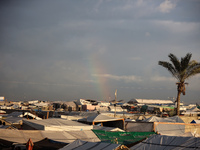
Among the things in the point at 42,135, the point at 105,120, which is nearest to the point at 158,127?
the point at 105,120

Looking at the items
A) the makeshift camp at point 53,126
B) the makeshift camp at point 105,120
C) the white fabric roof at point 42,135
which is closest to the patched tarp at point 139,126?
the makeshift camp at point 105,120

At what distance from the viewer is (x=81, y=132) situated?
54.0 feet

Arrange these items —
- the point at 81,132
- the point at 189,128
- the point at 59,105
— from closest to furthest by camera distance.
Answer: the point at 81,132, the point at 189,128, the point at 59,105

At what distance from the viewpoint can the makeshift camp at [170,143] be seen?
10.1 meters

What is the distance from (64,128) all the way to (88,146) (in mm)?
7217

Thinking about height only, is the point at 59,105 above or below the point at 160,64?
below

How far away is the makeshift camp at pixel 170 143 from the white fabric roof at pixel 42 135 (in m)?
4.94

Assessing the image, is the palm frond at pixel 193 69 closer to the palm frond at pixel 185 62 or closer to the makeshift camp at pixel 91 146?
the palm frond at pixel 185 62

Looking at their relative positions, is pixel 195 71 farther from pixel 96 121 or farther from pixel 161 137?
pixel 161 137

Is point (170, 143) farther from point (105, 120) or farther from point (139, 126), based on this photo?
point (105, 120)

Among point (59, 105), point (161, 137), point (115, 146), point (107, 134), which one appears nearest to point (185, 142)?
point (161, 137)

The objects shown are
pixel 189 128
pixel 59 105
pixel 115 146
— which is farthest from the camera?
pixel 59 105

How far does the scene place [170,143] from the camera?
10.7 metres

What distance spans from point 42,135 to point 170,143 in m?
7.56
